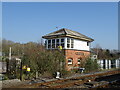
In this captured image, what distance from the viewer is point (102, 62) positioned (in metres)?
25.3

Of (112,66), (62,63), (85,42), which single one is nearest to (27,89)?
(62,63)

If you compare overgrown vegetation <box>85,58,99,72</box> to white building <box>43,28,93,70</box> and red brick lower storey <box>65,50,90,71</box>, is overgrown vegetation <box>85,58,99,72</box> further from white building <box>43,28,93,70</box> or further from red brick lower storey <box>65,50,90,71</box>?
white building <box>43,28,93,70</box>

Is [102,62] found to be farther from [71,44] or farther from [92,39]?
[71,44]

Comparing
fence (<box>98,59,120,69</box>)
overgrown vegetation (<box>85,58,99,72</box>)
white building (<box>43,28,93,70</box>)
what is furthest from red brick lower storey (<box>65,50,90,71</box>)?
fence (<box>98,59,120,69</box>)

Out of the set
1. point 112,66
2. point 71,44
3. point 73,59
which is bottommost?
point 112,66

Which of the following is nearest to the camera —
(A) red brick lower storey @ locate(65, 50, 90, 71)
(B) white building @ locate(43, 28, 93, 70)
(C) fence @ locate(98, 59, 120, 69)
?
(A) red brick lower storey @ locate(65, 50, 90, 71)

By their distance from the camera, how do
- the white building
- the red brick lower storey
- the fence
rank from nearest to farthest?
the red brick lower storey < the white building < the fence

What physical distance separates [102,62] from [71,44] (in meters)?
7.78

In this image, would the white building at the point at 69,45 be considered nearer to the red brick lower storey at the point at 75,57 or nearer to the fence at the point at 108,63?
the red brick lower storey at the point at 75,57

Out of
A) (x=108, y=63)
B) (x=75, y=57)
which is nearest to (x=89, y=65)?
(x=75, y=57)

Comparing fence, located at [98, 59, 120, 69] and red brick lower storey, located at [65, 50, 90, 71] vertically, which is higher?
red brick lower storey, located at [65, 50, 90, 71]

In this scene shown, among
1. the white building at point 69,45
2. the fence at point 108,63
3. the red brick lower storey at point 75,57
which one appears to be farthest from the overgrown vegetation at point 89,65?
the fence at point 108,63

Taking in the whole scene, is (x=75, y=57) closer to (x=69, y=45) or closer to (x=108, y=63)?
(x=69, y=45)

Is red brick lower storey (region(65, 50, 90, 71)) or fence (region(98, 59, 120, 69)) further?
fence (region(98, 59, 120, 69))
